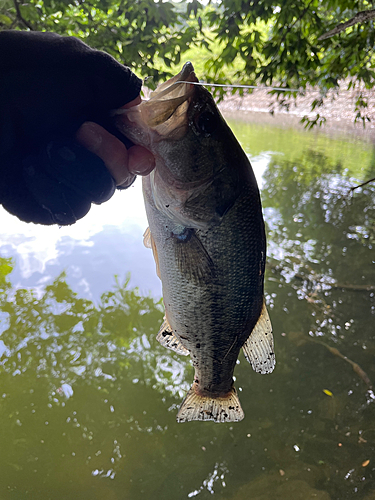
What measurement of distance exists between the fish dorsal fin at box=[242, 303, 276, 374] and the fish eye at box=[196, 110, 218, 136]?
2.93 ft

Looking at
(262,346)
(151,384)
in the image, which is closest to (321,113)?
(151,384)

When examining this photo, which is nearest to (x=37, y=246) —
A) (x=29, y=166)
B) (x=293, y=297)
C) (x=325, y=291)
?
(x=293, y=297)

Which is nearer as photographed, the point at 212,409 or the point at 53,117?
the point at 53,117

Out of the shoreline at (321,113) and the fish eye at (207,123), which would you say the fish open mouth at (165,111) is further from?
the shoreline at (321,113)

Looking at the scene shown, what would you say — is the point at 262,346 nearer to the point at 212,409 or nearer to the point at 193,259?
the point at 212,409

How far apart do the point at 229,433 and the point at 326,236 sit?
4732 mm

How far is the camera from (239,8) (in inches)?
150

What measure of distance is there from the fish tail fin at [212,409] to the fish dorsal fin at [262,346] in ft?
0.95

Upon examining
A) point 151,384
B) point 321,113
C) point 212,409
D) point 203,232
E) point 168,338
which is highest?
point 203,232

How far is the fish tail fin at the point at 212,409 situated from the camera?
71.6 inches

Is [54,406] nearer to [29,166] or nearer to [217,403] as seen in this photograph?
[217,403]

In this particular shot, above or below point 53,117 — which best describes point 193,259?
below

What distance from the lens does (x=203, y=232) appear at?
4.62 ft

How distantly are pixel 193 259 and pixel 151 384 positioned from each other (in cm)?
281
